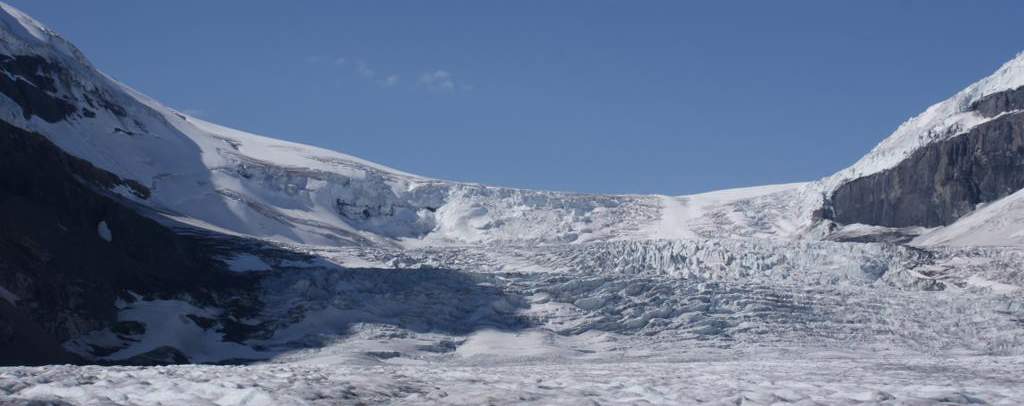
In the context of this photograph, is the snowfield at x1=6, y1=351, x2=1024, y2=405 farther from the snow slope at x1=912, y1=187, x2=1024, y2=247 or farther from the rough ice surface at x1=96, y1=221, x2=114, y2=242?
the snow slope at x1=912, y1=187, x2=1024, y2=247

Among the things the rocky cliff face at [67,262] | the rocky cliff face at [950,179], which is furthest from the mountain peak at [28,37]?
the rocky cliff face at [950,179]

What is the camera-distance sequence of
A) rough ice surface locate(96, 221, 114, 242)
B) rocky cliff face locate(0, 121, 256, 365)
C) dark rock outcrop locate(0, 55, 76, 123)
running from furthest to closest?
dark rock outcrop locate(0, 55, 76, 123), rough ice surface locate(96, 221, 114, 242), rocky cliff face locate(0, 121, 256, 365)

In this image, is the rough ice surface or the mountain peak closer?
the rough ice surface

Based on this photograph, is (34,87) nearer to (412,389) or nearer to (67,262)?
(67,262)

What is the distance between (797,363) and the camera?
94.0ft

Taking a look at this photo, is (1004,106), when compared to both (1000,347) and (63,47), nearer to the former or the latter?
(1000,347)

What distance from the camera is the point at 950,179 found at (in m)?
99.6

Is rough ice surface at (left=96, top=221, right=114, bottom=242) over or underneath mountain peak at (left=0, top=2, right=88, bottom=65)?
underneath

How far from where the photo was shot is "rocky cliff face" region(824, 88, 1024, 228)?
98.7 meters

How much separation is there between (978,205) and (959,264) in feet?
169

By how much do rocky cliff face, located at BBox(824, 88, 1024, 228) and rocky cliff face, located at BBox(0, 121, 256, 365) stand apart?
7327 centimetres

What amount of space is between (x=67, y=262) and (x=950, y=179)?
279ft

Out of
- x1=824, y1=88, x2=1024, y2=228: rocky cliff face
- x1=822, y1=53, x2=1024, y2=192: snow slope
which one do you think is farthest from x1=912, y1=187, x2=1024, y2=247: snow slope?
x1=822, y1=53, x2=1024, y2=192: snow slope

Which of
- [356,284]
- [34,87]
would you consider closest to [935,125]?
[356,284]
